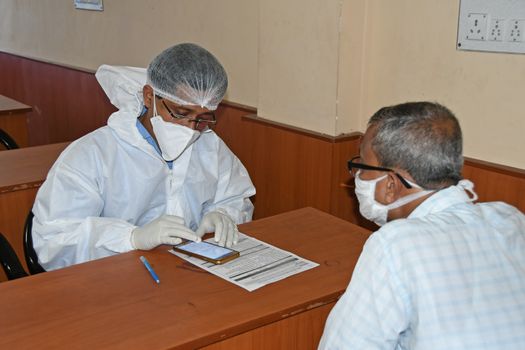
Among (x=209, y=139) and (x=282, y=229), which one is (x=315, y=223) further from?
(x=209, y=139)

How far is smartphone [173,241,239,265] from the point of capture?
1.69 metres

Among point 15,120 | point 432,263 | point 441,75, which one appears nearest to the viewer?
point 432,263

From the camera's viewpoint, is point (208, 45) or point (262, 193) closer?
point (262, 193)

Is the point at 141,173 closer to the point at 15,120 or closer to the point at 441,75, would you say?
the point at 441,75

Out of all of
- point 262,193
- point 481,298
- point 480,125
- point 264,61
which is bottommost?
point 262,193

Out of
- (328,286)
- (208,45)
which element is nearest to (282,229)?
(328,286)

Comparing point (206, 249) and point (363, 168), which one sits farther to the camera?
point (206, 249)

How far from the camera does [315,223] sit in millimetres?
1993

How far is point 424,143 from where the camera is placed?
4.05ft

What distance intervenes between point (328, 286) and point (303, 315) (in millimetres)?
106

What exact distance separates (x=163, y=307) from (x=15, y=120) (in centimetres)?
273

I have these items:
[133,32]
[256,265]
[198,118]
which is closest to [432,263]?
[256,265]

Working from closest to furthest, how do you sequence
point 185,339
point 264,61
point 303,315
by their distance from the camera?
point 185,339, point 303,315, point 264,61

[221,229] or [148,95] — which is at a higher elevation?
[148,95]
